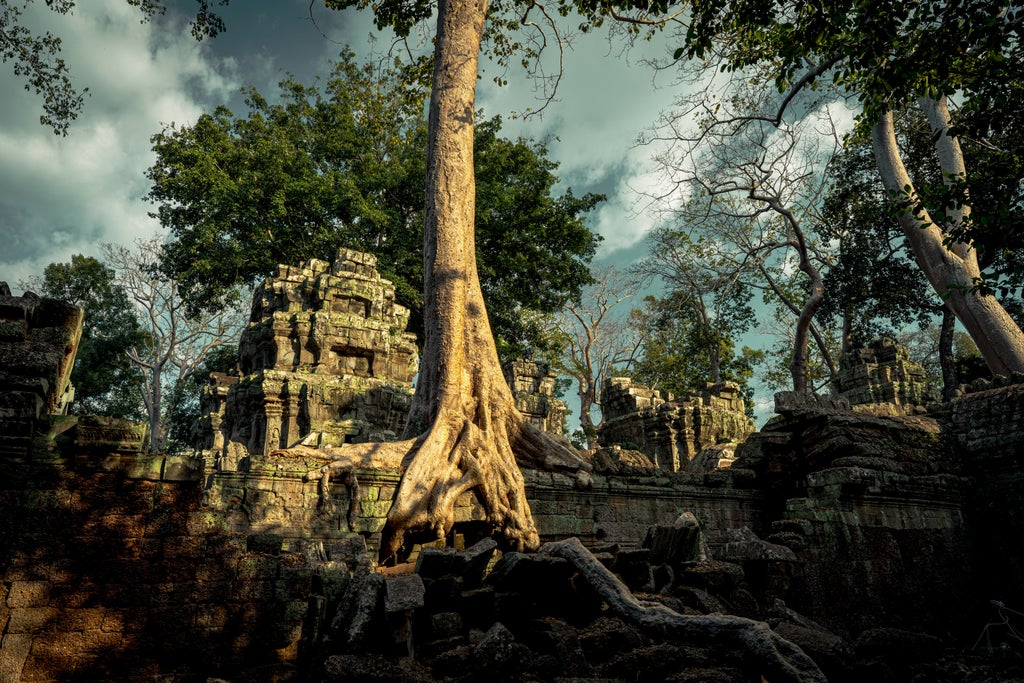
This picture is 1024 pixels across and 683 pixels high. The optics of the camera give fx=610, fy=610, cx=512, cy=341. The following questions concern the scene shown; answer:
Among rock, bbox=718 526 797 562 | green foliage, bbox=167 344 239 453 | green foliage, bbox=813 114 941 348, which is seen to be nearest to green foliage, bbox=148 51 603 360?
green foliage, bbox=167 344 239 453

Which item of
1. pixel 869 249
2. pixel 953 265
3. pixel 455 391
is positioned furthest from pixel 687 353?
pixel 455 391

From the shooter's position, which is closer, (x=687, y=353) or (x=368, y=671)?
(x=368, y=671)

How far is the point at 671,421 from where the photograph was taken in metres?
16.8

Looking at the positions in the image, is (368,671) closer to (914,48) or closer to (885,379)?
(914,48)

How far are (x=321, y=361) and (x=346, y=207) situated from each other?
10.1 metres

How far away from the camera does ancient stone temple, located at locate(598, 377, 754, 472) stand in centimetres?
1670

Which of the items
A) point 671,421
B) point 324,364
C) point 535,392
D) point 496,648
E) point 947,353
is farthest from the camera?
point 947,353

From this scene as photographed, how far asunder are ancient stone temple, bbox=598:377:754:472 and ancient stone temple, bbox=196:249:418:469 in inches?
256

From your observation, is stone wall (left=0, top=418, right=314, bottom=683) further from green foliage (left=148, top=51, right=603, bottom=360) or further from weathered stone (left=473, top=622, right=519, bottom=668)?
green foliage (left=148, top=51, right=603, bottom=360)

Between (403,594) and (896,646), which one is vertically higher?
(403,594)

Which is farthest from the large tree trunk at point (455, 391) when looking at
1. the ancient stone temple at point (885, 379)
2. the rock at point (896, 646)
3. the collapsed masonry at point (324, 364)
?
the ancient stone temple at point (885, 379)

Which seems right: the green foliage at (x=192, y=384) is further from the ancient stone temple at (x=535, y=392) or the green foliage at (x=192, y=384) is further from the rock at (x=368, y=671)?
the rock at (x=368, y=671)

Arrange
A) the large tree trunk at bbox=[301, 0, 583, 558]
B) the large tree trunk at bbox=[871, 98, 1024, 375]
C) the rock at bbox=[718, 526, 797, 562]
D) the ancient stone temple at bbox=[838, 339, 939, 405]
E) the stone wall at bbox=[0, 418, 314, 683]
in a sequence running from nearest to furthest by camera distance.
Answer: the stone wall at bbox=[0, 418, 314, 683] → the rock at bbox=[718, 526, 797, 562] → the large tree trunk at bbox=[301, 0, 583, 558] → the large tree trunk at bbox=[871, 98, 1024, 375] → the ancient stone temple at bbox=[838, 339, 939, 405]

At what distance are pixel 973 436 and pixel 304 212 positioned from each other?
20600mm
